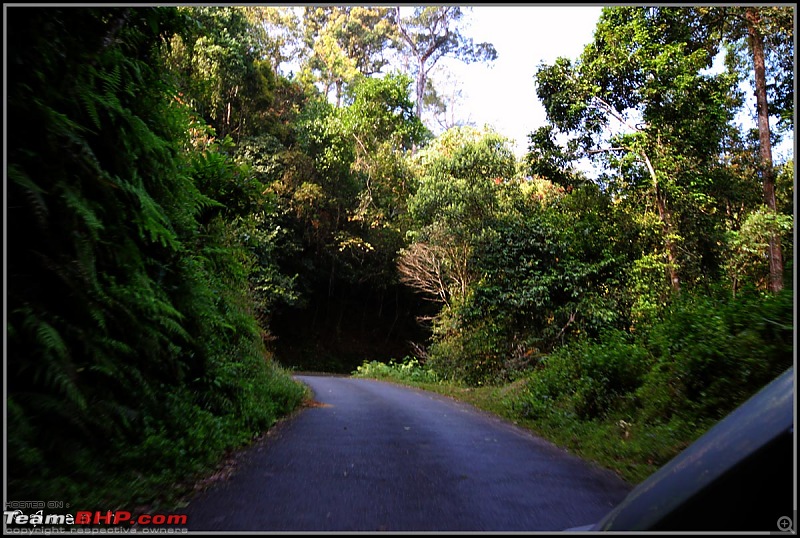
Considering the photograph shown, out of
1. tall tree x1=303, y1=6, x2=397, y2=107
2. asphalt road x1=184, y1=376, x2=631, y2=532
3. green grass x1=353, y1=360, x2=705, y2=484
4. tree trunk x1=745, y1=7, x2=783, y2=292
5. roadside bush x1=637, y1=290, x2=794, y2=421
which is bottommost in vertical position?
green grass x1=353, y1=360, x2=705, y2=484

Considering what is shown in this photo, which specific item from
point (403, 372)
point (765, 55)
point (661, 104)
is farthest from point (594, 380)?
point (403, 372)

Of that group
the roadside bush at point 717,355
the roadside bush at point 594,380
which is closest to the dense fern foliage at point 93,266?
the roadside bush at point 717,355

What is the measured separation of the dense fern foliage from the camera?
328 cm

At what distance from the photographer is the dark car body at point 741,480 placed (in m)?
1.57

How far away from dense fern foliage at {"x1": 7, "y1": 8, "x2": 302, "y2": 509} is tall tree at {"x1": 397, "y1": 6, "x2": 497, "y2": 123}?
33124 mm

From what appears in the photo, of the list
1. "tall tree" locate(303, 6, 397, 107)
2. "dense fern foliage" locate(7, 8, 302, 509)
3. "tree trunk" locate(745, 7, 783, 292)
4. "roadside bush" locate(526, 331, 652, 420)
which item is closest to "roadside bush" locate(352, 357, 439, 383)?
"roadside bush" locate(526, 331, 652, 420)

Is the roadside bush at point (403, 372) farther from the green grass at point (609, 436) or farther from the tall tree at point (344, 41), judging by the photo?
the tall tree at point (344, 41)

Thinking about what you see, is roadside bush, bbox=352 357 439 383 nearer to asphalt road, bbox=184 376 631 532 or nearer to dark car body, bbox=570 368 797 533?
asphalt road, bbox=184 376 631 532

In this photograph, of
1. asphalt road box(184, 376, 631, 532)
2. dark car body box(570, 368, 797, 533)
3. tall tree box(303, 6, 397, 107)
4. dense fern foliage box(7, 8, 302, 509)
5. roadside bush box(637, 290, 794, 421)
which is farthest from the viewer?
tall tree box(303, 6, 397, 107)

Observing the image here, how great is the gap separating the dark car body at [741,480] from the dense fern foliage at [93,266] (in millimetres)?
3364

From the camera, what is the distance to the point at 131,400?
4672 millimetres

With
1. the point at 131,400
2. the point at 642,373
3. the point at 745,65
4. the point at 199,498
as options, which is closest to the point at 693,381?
the point at 642,373

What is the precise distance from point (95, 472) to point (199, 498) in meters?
0.77

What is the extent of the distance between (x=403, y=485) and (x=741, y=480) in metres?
3.34
